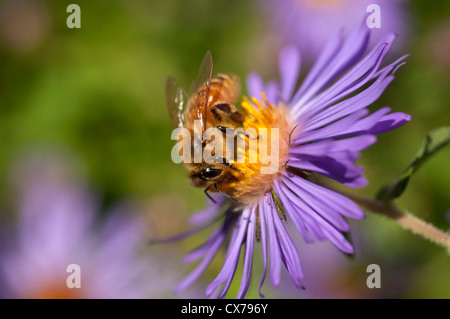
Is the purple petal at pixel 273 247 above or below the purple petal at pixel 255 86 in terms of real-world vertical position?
below

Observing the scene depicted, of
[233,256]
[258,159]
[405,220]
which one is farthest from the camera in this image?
[258,159]

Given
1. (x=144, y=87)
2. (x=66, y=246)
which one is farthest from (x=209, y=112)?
(x=144, y=87)

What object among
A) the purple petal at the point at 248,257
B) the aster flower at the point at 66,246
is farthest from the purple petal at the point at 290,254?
the aster flower at the point at 66,246

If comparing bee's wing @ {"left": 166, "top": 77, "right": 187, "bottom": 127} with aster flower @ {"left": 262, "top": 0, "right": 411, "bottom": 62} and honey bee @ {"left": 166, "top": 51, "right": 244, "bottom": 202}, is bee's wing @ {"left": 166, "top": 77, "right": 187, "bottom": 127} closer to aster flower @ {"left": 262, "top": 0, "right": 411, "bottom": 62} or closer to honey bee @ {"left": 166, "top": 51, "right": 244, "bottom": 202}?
honey bee @ {"left": 166, "top": 51, "right": 244, "bottom": 202}

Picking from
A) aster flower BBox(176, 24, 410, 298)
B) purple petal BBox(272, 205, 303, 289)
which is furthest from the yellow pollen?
purple petal BBox(272, 205, 303, 289)

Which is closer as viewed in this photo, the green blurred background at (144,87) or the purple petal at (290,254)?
the purple petal at (290,254)

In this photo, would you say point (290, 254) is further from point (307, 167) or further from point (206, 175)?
point (206, 175)

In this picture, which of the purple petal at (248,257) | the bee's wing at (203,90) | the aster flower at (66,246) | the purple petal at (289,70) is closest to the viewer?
the purple petal at (248,257)

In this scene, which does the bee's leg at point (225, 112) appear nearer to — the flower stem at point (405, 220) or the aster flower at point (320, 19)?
the flower stem at point (405, 220)
